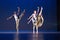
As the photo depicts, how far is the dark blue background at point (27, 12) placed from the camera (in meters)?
10.0

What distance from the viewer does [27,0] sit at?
1016 cm

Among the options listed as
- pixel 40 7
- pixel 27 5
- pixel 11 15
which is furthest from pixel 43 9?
pixel 11 15

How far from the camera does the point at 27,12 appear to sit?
398 inches

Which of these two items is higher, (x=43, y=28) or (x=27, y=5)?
(x=27, y=5)

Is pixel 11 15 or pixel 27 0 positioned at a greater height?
pixel 27 0

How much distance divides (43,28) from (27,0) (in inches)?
63.1

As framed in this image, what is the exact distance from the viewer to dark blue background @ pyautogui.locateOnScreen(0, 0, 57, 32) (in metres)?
10.0

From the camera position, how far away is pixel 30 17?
1005 cm

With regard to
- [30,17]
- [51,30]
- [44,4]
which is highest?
[44,4]

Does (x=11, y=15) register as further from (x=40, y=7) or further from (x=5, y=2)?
(x=40, y=7)

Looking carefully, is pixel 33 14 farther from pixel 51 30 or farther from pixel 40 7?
pixel 51 30

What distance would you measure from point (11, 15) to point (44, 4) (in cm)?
172

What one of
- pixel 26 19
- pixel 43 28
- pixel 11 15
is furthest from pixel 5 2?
pixel 43 28

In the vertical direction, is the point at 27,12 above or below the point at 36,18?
above
